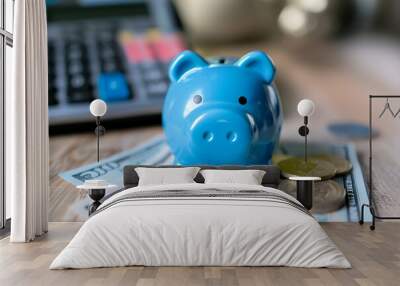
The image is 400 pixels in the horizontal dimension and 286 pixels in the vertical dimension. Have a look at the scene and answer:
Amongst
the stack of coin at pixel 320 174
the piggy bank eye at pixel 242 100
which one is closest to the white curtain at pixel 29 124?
the piggy bank eye at pixel 242 100

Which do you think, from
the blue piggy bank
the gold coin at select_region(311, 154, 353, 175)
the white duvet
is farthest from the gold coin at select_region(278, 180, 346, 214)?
the white duvet

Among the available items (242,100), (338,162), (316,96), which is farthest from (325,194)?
(242,100)

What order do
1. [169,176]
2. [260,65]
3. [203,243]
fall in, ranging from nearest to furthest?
[203,243]
[169,176]
[260,65]

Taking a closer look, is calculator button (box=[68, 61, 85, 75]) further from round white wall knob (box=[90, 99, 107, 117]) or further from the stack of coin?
the stack of coin

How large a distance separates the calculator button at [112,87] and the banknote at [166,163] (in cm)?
43

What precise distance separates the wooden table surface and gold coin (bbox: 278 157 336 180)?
266 mm

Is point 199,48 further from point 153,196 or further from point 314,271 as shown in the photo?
point 314,271

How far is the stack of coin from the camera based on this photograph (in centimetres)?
439

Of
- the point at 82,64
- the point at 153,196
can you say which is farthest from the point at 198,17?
the point at 153,196

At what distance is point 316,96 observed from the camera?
4.79 meters

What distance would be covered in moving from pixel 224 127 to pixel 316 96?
122 cm

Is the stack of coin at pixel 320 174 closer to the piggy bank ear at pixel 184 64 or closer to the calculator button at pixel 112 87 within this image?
the piggy bank ear at pixel 184 64

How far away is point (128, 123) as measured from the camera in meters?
4.53

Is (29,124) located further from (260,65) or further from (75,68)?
(260,65)
